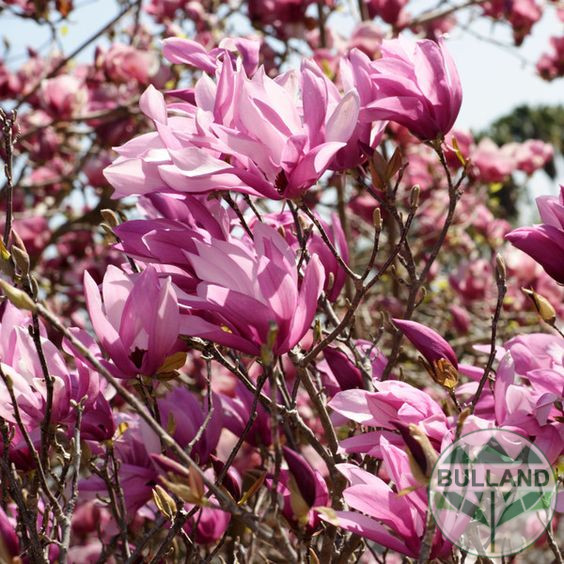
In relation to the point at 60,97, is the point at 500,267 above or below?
above

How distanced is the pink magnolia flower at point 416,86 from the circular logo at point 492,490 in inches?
17.9

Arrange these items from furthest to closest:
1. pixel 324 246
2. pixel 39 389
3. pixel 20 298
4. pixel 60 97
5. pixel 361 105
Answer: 1. pixel 60 97
2. pixel 324 246
3. pixel 361 105
4. pixel 39 389
5. pixel 20 298

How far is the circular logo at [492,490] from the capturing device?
2.54 ft

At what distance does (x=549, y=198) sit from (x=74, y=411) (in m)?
0.66

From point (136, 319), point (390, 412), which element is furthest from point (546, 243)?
point (136, 319)

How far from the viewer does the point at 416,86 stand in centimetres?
107

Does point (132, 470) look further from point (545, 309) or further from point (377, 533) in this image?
point (545, 309)

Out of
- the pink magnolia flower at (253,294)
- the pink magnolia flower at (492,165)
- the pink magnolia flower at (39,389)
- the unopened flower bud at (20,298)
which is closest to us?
the unopened flower bud at (20,298)

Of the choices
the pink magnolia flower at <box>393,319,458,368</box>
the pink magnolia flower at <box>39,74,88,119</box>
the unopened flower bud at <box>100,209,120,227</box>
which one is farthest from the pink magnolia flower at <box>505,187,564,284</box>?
the pink magnolia flower at <box>39,74,88,119</box>

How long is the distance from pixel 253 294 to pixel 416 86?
41 centimetres

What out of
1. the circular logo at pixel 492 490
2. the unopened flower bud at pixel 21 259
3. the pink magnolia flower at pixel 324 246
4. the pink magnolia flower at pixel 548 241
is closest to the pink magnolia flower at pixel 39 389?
the unopened flower bud at pixel 21 259

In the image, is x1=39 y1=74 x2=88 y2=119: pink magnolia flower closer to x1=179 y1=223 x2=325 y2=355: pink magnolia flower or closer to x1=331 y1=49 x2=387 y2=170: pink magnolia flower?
x1=331 y1=49 x2=387 y2=170: pink magnolia flower

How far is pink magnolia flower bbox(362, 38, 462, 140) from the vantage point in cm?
105

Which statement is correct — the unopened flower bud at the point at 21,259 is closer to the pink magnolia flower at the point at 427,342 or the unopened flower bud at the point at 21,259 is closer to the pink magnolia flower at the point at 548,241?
the pink magnolia flower at the point at 427,342
